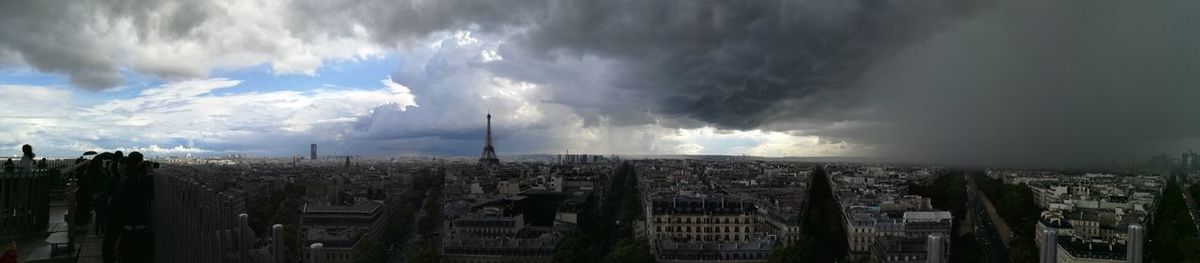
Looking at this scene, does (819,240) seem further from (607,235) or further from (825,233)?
(607,235)

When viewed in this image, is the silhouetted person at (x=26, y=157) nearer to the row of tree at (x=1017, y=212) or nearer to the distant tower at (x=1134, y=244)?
the distant tower at (x=1134, y=244)

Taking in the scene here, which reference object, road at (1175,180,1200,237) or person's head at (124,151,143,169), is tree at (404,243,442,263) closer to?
person's head at (124,151,143,169)

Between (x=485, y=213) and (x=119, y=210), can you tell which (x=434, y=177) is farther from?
(x=119, y=210)

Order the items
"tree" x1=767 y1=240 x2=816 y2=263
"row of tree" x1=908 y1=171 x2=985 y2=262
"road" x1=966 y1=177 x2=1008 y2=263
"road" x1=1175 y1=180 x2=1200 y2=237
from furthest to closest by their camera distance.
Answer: "road" x1=1175 y1=180 x2=1200 y2=237 < "road" x1=966 y1=177 x2=1008 y2=263 < "row of tree" x1=908 y1=171 x2=985 y2=262 < "tree" x1=767 y1=240 x2=816 y2=263

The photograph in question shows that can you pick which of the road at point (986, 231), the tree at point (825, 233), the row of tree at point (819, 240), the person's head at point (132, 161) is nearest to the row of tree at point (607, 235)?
the row of tree at point (819, 240)

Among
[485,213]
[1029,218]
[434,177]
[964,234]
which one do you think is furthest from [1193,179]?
[434,177]

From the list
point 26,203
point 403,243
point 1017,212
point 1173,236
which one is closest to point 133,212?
point 26,203

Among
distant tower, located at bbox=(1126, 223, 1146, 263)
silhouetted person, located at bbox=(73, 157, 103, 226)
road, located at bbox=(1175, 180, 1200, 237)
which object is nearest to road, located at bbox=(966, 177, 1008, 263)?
road, located at bbox=(1175, 180, 1200, 237)

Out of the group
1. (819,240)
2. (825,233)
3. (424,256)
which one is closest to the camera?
(424,256)

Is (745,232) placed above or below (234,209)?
below
